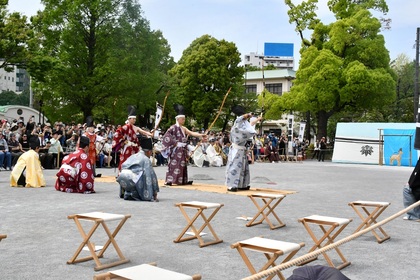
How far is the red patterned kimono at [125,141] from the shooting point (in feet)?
42.4

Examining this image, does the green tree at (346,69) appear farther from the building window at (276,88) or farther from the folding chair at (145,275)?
the folding chair at (145,275)

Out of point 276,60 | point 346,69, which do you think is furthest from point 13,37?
point 276,60

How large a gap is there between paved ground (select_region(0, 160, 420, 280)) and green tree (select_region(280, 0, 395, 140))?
69.5 ft

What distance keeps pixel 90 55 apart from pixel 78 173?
18875 mm

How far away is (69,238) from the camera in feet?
22.0

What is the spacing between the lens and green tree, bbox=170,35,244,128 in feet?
141

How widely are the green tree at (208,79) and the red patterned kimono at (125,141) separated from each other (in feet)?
96.6

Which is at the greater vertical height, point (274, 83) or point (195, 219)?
point (274, 83)

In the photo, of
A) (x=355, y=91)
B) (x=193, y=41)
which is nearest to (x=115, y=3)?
(x=355, y=91)

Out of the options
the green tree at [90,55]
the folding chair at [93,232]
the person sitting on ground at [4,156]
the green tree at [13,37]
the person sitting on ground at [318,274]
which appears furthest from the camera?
the green tree at [90,55]

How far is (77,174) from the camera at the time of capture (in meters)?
11.8

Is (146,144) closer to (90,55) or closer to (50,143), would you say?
(50,143)

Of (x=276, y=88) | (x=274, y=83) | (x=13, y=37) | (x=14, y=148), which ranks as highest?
(x=274, y=83)

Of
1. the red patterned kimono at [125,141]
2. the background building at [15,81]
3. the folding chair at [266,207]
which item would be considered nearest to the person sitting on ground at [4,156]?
the red patterned kimono at [125,141]
